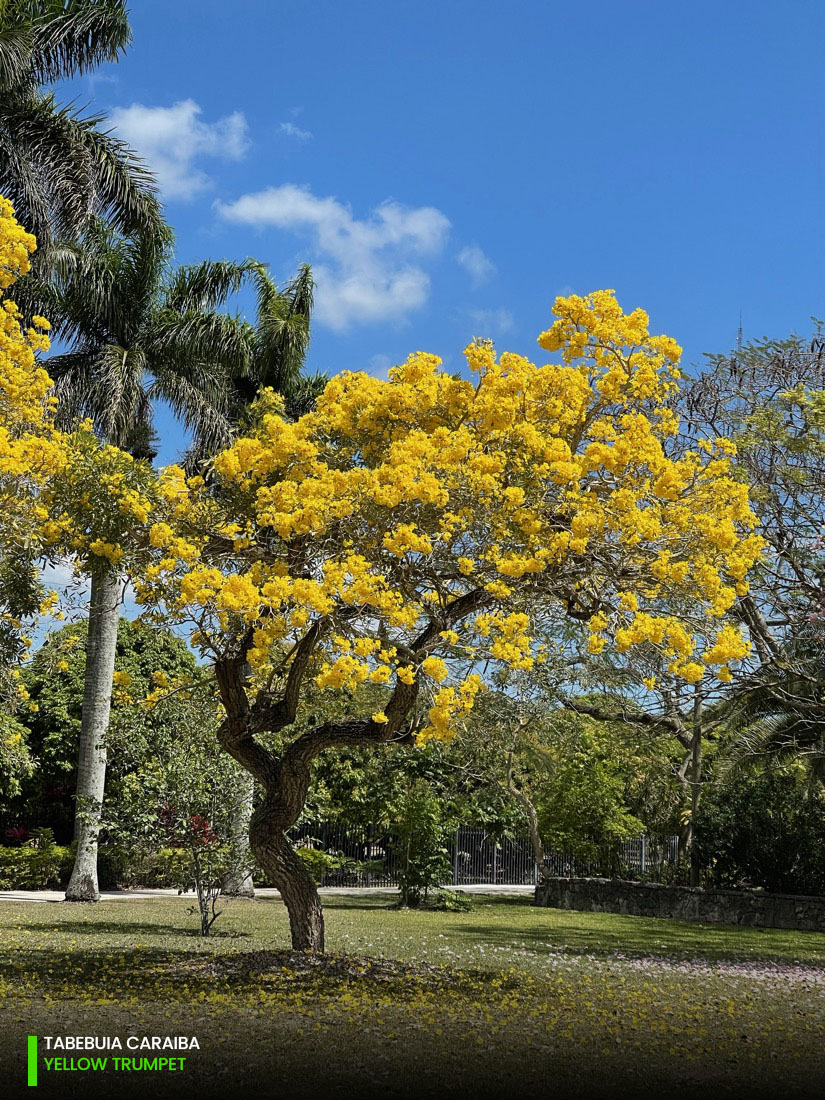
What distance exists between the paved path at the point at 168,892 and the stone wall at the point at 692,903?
3.39 metres

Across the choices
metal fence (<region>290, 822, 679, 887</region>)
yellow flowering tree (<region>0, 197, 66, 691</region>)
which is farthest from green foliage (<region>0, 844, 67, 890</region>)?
yellow flowering tree (<region>0, 197, 66, 691</region>)

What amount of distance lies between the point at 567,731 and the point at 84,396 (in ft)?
34.5

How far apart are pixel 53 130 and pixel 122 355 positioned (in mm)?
3563

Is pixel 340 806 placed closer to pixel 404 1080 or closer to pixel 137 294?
pixel 137 294

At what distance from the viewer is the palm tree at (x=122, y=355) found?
679 inches

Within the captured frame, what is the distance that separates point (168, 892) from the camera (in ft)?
71.2

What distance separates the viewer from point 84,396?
17781 millimetres

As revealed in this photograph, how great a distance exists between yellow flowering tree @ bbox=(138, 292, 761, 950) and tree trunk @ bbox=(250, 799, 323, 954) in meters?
1.70

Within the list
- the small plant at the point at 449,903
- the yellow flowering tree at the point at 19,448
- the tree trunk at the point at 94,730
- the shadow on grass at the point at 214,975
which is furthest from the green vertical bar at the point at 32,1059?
the small plant at the point at 449,903

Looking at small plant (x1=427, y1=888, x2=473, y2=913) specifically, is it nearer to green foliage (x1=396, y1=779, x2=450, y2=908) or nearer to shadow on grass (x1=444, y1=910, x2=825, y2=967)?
green foliage (x1=396, y1=779, x2=450, y2=908)

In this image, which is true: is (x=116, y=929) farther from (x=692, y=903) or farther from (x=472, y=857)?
(x=472, y=857)

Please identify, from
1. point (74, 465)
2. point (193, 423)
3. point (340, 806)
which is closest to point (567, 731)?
point (340, 806)

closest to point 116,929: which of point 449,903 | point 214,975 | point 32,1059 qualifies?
point 214,975

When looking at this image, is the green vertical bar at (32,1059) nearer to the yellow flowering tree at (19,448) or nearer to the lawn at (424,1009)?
the lawn at (424,1009)
